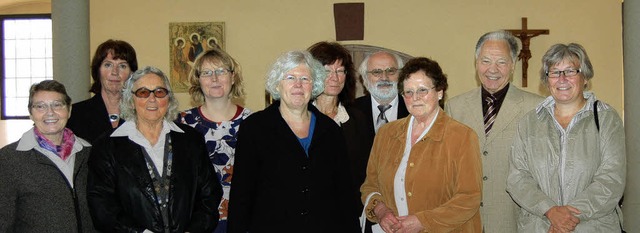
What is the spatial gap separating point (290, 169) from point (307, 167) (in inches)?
3.5

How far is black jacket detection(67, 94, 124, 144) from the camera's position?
4211mm

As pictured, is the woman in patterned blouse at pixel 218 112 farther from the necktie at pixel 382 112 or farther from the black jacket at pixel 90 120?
the necktie at pixel 382 112

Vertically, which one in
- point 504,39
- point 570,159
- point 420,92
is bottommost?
point 570,159

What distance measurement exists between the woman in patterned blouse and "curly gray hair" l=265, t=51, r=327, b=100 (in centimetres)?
56

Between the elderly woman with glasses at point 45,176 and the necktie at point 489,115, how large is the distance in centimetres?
223

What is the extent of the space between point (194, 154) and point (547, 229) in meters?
1.85

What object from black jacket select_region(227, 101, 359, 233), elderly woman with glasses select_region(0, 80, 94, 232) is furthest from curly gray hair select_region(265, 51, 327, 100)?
elderly woman with glasses select_region(0, 80, 94, 232)

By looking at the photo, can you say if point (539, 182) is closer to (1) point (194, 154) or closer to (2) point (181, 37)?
(1) point (194, 154)

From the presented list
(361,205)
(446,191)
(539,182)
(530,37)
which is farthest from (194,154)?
(530,37)

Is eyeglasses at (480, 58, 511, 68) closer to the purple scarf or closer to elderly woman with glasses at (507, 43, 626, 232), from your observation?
elderly woman with glasses at (507, 43, 626, 232)

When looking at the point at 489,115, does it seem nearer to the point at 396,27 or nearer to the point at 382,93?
the point at 382,93

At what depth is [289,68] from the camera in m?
3.50

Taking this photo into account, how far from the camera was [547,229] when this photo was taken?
351 cm

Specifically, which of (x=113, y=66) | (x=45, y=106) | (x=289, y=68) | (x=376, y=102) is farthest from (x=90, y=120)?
Result: (x=376, y=102)
